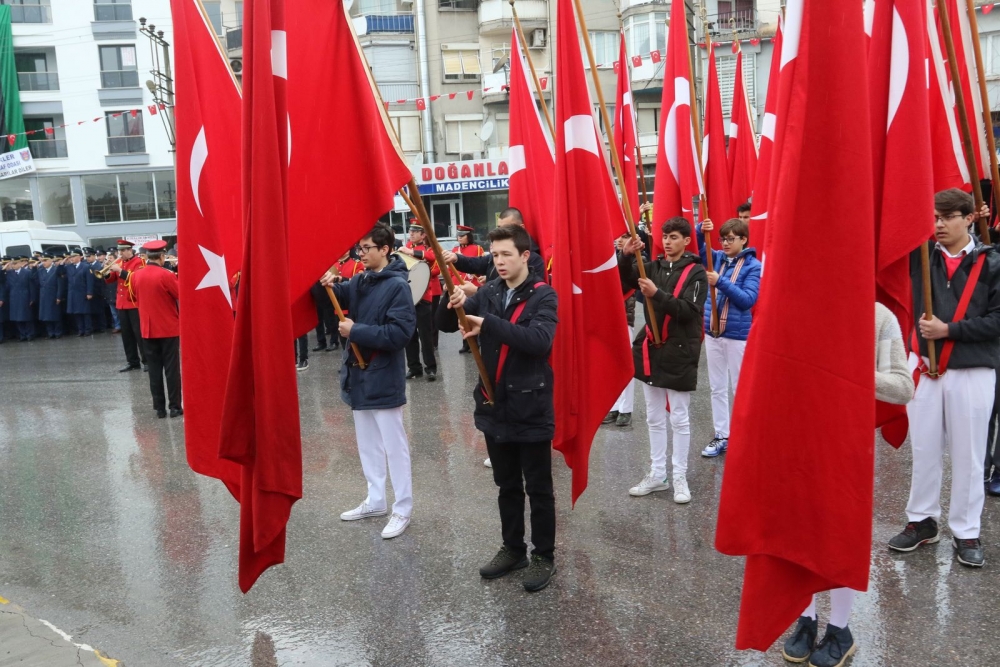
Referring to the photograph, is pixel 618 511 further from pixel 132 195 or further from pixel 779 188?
pixel 132 195

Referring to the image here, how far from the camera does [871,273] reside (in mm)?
3268

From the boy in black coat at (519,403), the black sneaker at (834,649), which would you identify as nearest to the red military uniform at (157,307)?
the boy in black coat at (519,403)

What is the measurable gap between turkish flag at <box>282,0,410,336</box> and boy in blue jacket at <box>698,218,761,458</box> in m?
3.46

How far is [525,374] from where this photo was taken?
4.73 metres

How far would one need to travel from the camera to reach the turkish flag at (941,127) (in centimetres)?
511

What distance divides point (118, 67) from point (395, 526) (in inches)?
1594

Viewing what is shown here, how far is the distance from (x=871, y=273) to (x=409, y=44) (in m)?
38.6

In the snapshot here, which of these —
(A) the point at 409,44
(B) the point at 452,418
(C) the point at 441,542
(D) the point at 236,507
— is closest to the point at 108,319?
(B) the point at 452,418

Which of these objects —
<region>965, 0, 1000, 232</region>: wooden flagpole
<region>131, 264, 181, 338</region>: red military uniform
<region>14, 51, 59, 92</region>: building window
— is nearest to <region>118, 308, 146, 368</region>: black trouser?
<region>131, 264, 181, 338</region>: red military uniform

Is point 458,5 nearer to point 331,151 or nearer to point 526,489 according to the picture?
point 331,151

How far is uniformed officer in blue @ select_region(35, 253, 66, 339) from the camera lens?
67.4 ft

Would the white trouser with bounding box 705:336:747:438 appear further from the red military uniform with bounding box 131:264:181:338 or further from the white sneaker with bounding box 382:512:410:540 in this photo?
the red military uniform with bounding box 131:264:181:338

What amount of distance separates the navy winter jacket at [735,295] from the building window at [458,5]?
35.0m


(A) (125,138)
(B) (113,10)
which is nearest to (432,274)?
(A) (125,138)
